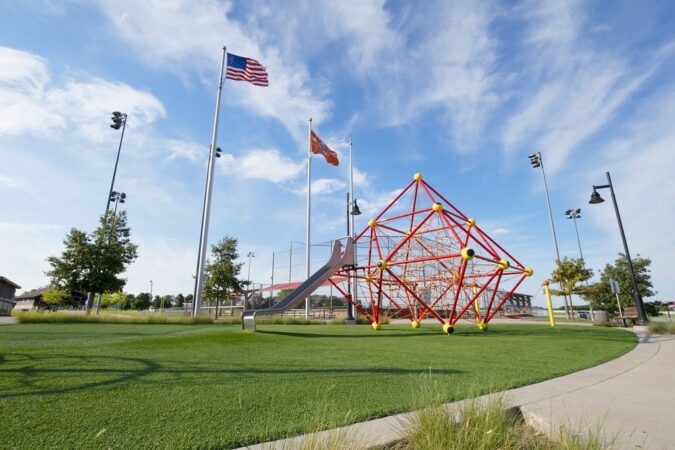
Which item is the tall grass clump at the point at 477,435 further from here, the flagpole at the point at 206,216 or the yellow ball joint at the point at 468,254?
the flagpole at the point at 206,216

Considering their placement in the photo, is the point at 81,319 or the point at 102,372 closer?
the point at 102,372

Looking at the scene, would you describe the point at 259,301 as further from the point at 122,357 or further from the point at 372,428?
the point at 372,428

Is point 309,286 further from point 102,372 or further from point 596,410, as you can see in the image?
point 596,410

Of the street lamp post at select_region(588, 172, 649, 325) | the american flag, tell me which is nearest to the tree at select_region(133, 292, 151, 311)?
the american flag

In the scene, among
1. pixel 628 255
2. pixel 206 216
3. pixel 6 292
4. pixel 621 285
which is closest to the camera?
pixel 628 255

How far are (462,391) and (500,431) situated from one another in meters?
1.64

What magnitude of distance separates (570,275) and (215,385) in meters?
35.5

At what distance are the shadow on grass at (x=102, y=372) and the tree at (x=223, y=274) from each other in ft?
82.1

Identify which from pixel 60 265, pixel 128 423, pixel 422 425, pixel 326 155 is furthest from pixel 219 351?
pixel 326 155

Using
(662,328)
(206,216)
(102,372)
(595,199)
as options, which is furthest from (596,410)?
(206,216)

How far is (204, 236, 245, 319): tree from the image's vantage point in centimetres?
3009

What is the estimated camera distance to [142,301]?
101 metres

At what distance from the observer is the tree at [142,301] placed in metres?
101

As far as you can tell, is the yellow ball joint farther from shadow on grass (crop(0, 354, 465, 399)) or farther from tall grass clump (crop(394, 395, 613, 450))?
tall grass clump (crop(394, 395, 613, 450))
